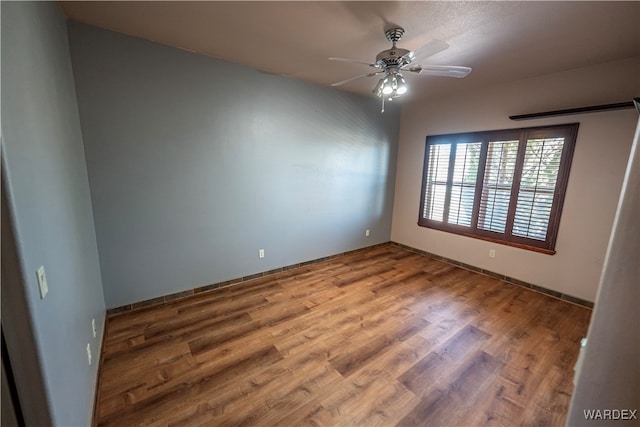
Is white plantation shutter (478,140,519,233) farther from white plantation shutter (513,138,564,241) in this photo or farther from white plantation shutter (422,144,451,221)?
white plantation shutter (422,144,451,221)

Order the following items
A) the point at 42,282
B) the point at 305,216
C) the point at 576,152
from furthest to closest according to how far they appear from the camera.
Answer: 1. the point at 305,216
2. the point at 576,152
3. the point at 42,282

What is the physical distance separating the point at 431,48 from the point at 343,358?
2386mm

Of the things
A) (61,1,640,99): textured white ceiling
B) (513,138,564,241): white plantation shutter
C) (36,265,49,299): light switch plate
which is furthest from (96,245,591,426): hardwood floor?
(61,1,640,99): textured white ceiling

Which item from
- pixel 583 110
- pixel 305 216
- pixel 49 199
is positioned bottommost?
pixel 305 216

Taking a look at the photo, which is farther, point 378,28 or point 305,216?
point 305,216

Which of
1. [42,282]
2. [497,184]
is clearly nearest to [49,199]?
[42,282]

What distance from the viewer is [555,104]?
9.47 ft

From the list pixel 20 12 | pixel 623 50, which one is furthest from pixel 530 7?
pixel 20 12

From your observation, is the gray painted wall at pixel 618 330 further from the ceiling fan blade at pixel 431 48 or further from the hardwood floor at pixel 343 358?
the ceiling fan blade at pixel 431 48

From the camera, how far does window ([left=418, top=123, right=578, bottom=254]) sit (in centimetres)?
297

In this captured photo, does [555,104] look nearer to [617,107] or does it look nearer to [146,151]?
[617,107]

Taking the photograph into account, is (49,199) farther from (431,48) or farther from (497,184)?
(497,184)

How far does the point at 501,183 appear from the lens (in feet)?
11.1

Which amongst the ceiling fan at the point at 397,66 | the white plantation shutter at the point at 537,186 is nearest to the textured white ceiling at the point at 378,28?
the ceiling fan at the point at 397,66
